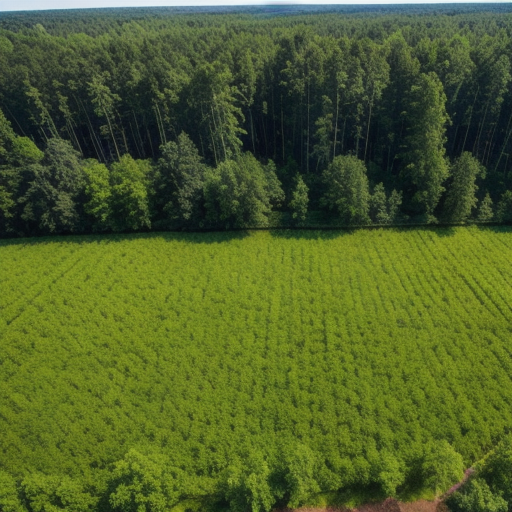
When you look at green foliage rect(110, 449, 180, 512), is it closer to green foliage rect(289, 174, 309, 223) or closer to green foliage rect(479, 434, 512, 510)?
green foliage rect(479, 434, 512, 510)

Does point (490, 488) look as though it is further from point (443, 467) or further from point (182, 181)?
point (182, 181)

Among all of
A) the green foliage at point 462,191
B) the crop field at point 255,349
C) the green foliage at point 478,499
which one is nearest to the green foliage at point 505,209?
the crop field at point 255,349

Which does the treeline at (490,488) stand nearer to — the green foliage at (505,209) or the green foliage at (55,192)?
the green foliage at (505,209)

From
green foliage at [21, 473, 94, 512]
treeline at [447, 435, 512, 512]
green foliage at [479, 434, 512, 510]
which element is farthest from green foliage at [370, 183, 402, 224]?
green foliage at [21, 473, 94, 512]

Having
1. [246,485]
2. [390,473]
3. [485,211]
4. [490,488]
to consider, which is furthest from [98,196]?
[485,211]

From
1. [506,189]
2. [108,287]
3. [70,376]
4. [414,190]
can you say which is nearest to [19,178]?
[108,287]

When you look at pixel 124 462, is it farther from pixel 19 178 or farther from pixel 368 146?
pixel 368 146

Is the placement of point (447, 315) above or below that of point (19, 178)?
below
